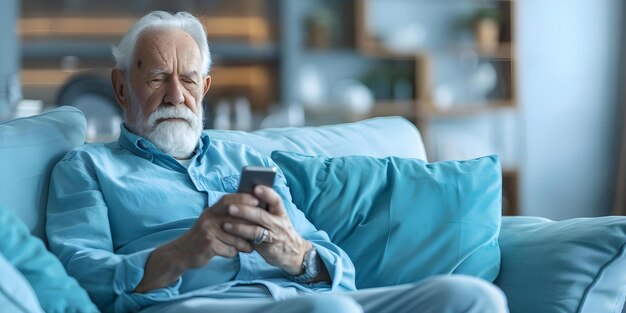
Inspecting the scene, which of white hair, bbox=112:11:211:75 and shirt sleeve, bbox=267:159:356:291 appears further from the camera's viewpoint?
white hair, bbox=112:11:211:75

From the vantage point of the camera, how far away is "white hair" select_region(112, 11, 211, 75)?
2232 millimetres

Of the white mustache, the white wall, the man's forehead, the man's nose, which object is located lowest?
the white wall

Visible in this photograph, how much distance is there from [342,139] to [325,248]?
1.88 feet

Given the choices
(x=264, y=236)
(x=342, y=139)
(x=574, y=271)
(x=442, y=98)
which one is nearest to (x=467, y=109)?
(x=442, y=98)

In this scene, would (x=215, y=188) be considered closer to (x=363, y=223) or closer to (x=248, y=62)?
(x=363, y=223)

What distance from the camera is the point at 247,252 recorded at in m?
1.84

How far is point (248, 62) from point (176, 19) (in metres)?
3.43

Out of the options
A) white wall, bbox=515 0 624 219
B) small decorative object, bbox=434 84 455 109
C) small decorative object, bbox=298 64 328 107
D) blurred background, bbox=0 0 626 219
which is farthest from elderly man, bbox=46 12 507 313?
white wall, bbox=515 0 624 219

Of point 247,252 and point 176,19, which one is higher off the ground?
point 176,19

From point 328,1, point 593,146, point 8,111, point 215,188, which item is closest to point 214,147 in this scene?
point 215,188

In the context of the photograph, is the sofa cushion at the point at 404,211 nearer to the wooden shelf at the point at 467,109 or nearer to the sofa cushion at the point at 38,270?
the sofa cushion at the point at 38,270

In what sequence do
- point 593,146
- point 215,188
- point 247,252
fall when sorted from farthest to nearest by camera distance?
point 593,146, point 215,188, point 247,252

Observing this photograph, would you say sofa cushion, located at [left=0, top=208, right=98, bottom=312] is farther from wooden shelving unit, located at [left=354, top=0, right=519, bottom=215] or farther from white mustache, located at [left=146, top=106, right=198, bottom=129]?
wooden shelving unit, located at [left=354, top=0, right=519, bottom=215]

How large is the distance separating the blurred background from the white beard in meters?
2.64
